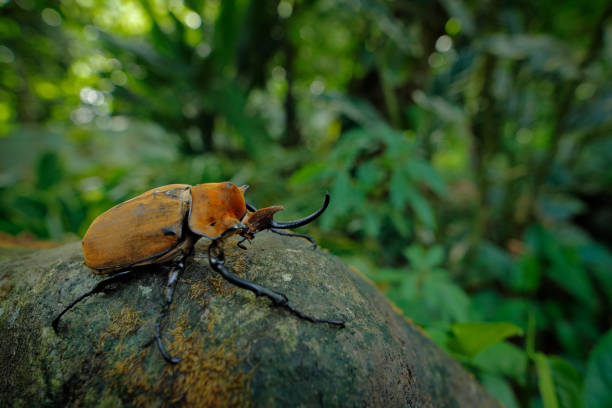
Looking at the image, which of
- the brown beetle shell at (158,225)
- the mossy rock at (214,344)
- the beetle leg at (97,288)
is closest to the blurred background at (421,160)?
the mossy rock at (214,344)

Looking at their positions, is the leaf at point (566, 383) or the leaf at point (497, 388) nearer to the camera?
the leaf at point (566, 383)

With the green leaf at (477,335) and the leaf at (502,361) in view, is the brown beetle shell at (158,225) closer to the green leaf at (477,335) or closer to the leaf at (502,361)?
the green leaf at (477,335)

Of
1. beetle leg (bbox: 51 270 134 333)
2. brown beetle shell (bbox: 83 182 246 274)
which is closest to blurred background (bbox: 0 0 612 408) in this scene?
brown beetle shell (bbox: 83 182 246 274)

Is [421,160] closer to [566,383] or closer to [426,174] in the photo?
[426,174]

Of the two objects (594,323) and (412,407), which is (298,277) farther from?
(594,323)

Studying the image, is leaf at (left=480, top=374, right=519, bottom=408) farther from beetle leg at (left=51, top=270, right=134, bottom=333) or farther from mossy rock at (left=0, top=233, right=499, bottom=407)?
beetle leg at (left=51, top=270, right=134, bottom=333)

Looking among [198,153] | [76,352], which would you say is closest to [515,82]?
[198,153]

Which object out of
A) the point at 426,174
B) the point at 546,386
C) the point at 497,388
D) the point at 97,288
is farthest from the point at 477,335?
the point at 97,288
